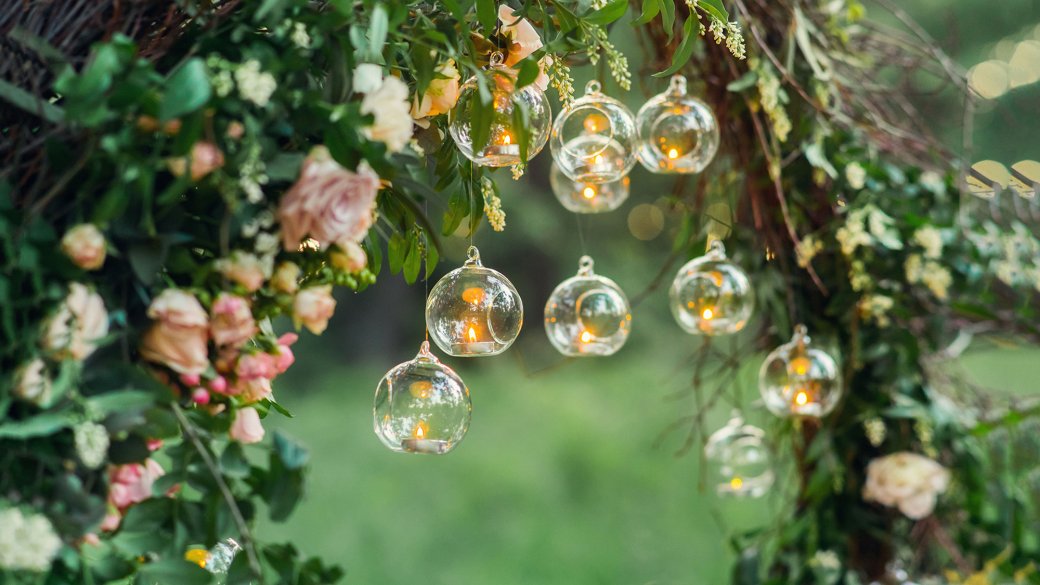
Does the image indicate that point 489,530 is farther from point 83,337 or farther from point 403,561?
point 83,337

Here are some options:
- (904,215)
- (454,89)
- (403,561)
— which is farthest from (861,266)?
(403,561)

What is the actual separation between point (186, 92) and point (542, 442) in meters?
3.77

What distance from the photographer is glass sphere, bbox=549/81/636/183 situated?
1.24 m

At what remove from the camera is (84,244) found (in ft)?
2.23

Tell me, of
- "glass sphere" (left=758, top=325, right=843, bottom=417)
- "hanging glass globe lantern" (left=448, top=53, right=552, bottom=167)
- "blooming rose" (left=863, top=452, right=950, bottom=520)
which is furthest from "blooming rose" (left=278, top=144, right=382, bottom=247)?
"blooming rose" (left=863, top=452, right=950, bottom=520)

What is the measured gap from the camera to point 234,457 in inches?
29.3

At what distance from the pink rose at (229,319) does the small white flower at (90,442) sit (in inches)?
3.9

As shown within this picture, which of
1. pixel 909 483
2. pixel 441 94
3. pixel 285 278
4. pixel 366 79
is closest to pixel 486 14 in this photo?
pixel 441 94

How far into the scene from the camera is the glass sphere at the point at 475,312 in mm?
1100

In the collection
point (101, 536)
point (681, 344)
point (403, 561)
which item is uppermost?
point (101, 536)

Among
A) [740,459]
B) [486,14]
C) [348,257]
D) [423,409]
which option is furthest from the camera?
[740,459]

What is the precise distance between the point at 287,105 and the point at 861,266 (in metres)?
1.10

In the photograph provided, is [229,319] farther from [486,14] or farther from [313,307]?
[486,14]

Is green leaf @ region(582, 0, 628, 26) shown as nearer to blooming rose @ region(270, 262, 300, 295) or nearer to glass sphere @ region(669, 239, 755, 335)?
blooming rose @ region(270, 262, 300, 295)
